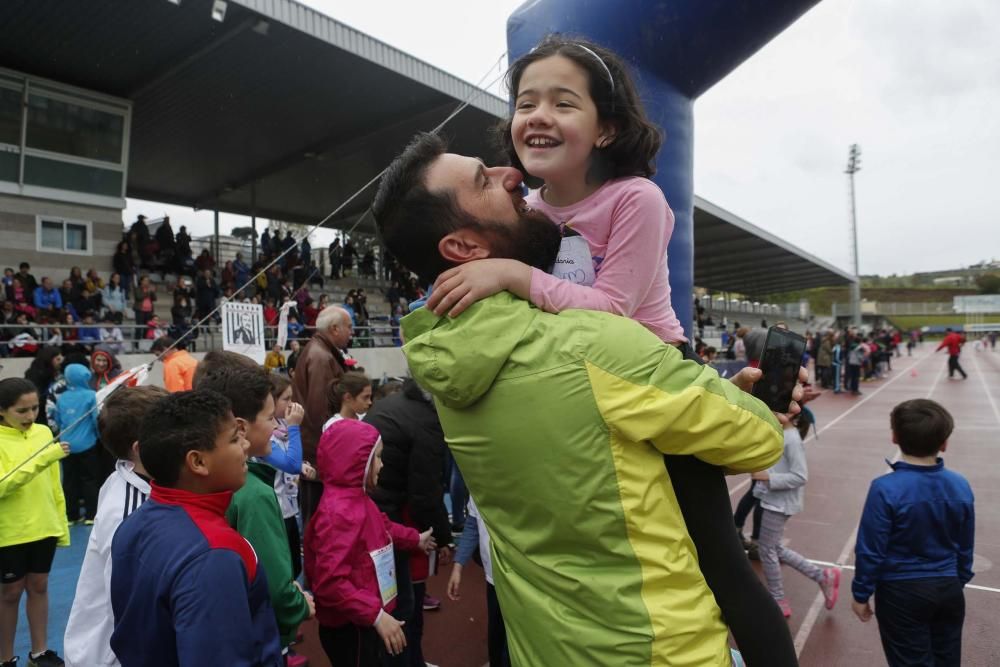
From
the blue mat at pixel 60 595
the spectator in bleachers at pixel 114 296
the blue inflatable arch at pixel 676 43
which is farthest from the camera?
the spectator in bleachers at pixel 114 296

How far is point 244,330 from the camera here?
235 inches

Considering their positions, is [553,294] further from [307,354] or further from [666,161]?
[307,354]

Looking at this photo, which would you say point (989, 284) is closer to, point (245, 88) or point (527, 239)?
point (245, 88)

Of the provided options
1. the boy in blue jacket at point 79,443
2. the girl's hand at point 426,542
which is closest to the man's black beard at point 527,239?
the girl's hand at point 426,542

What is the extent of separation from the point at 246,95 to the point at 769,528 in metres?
12.3

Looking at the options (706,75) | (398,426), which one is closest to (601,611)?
(706,75)

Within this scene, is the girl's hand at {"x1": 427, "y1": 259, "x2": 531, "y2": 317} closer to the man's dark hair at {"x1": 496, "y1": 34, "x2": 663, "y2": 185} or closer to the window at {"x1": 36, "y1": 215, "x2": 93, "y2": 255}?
the man's dark hair at {"x1": 496, "y1": 34, "x2": 663, "y2": 185}

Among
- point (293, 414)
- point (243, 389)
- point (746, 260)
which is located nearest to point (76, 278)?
point (293, 414)

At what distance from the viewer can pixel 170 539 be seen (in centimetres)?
183

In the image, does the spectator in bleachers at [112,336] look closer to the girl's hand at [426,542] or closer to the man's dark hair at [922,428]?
the girl's hand at [426,542]

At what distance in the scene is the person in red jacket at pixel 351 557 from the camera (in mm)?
2674

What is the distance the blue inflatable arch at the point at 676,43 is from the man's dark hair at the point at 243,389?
1.74m

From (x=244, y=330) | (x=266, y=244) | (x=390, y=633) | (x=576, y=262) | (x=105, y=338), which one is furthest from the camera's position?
(x=266, y=244)

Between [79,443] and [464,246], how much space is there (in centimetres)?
624
